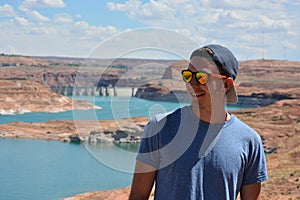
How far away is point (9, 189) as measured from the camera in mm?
23406

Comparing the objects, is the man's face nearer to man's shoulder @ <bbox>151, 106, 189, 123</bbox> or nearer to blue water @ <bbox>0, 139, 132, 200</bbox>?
man's shoulder @ <bbox>151, 106, 189, 123</bbox>

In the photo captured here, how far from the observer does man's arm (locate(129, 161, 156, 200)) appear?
5.90ft

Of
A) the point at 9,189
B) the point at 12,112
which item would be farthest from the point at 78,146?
the point at 12,112

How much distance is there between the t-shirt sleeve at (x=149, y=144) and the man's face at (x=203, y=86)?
0.59 feet

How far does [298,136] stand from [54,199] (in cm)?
1648

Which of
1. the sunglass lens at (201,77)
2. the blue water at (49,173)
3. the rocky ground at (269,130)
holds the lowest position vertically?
the blue water at (49,173)

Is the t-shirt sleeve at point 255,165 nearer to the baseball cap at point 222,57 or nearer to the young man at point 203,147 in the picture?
the young man at point 203,147

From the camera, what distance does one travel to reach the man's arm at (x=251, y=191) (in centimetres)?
190

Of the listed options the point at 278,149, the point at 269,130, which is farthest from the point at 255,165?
the point at 269,130

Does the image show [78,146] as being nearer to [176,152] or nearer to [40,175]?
[40,175]

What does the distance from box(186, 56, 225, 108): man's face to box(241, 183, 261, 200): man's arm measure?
1.05 feet

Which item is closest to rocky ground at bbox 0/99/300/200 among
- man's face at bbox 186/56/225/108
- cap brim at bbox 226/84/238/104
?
cap brim at bbox 226/84/238/104

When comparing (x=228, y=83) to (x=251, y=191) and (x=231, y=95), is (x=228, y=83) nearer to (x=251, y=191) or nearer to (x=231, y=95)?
(x=231, y=95)

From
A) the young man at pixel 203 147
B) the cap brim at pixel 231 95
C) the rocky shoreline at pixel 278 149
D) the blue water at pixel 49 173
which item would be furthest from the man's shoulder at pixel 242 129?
the blue water at pixel 49 173
